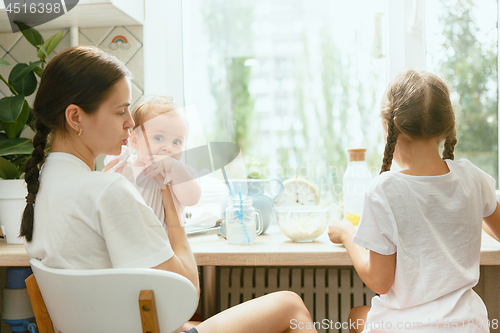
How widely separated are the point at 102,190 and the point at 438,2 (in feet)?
4.89

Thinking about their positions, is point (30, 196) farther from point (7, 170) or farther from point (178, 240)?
point (7, 170)

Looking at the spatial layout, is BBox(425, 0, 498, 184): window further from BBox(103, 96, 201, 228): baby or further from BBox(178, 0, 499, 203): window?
BBox(103, 96, 201, 228): baby

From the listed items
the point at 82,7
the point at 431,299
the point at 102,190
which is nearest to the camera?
the point at 102,190

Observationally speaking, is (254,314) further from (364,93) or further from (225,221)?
(364,93)

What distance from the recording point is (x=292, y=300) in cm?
106

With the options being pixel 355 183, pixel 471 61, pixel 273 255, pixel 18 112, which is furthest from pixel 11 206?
pixel 471 61

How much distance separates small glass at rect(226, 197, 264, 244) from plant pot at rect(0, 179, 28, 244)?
63 cm

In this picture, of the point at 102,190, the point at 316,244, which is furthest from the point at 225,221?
the point at 102,190

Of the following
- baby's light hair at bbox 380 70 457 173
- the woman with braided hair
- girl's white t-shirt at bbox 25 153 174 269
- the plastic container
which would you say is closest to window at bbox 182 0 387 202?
the plastic container

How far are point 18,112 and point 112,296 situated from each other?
87 centimetres

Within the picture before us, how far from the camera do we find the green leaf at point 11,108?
126cm

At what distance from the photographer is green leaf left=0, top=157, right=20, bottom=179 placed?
4.30 feet

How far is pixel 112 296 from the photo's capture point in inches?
25.8

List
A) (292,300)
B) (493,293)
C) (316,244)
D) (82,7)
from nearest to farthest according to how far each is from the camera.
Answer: (292,300), (316,244), (493,293), (82,7)
